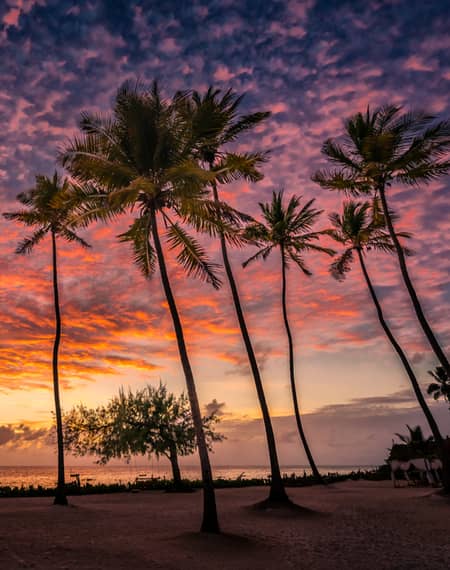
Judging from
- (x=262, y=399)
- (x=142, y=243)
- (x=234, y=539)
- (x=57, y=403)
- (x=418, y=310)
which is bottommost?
(x=234, y=539)

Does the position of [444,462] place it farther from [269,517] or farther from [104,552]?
[104,552]

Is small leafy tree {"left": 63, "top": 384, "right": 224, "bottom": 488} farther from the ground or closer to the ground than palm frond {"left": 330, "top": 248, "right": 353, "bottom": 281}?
closer to the ground

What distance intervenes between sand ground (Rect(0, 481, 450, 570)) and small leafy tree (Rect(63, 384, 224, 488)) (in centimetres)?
1143

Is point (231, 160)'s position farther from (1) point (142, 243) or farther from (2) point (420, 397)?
(2) point (420, 397)

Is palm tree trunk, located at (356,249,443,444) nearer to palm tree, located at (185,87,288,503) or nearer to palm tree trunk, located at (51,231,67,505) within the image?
palm tree, located at (185,87,288,503)

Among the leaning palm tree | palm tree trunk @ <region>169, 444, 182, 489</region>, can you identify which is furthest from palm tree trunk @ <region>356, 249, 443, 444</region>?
palm tree trunk @ <region>169, 444, 182, 489</region>

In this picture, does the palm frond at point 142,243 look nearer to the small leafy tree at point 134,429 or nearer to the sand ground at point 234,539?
the sand ground at point 234,539

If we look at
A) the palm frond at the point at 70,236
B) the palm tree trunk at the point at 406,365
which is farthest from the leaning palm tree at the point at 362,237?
the palm frond at the point at 70,236

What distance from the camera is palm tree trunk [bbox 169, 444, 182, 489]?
2547 cm

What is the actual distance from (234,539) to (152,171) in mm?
10601

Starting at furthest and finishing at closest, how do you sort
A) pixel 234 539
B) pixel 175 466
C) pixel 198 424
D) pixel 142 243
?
pixel 175 466 < pixel 142 243 < pixel 198 424 < pixel 234 539

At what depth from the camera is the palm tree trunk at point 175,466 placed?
25472 millimetres

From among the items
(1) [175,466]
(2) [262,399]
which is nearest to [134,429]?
(1) [175,466]

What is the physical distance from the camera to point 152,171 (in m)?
13.9
